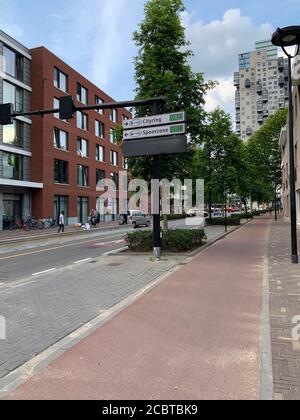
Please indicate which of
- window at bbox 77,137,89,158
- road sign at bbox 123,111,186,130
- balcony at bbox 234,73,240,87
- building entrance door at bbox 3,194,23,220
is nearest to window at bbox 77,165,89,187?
window at bbox 77,137,89,158

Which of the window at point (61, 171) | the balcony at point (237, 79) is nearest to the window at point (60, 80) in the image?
the window at point (61, 171)

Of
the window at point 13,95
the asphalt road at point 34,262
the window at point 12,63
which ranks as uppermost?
the window at point 12,63

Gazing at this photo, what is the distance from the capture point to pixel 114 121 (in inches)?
2312

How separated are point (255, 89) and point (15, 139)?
124 metres

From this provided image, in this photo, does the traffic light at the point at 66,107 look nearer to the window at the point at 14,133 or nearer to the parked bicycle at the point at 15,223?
the window at the point at 14,133

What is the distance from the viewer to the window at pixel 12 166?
34.2 m

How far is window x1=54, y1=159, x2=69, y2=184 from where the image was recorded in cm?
4128

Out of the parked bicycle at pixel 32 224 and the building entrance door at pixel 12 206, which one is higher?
the building entrance door at pixel 12 206

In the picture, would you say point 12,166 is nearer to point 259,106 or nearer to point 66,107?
point 66,107

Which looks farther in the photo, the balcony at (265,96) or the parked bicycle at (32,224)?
the balcony at (265,96)

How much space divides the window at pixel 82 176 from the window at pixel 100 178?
10.9 feet

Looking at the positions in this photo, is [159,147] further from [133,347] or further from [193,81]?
[133,347]

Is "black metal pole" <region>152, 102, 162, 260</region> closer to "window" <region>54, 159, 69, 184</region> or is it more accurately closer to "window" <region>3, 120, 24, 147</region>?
"window" <region>3, 120, 24, 147</region>
